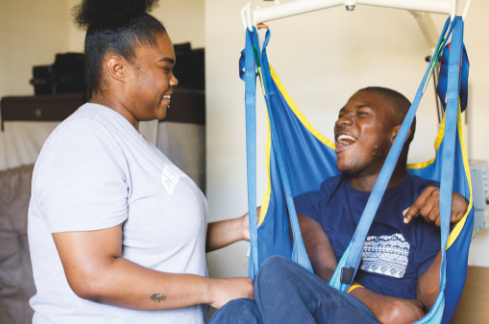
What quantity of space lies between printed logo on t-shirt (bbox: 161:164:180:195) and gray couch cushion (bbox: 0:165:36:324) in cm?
136

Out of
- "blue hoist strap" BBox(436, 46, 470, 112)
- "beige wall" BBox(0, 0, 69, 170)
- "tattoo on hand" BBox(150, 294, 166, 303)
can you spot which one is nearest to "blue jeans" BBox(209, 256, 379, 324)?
"tattoo on hand" BBox(150, 294, 166, 303)

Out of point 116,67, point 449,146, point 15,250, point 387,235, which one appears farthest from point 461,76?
point 15,250

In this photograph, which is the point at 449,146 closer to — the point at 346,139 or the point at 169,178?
the point at 346,139

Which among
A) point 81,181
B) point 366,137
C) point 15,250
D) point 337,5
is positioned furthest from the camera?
point 15,250

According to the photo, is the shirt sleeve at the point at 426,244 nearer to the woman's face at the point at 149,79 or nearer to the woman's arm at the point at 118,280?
the woman's arm at the point at 118,280

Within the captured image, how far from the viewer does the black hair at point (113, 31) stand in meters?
0.92

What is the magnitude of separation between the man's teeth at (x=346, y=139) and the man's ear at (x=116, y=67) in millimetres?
742

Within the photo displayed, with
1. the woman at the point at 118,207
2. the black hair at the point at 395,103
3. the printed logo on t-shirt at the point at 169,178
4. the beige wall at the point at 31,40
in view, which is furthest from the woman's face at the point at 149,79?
the beige wall at the point at 31,40

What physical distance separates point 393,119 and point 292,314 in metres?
0.83

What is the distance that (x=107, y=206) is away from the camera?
776 millimetres

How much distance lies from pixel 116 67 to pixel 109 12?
0.43 feet

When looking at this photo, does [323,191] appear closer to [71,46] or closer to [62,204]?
[62,204]

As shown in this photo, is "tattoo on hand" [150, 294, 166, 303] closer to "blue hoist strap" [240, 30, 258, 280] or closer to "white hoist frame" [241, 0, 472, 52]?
"blue hoist strap" [240, 30, 258, 280]

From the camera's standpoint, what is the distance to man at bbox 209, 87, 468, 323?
82cm
